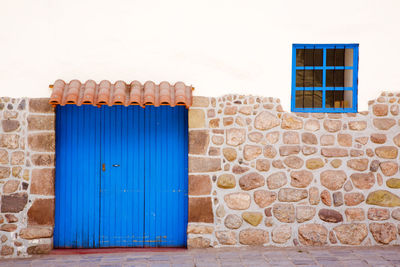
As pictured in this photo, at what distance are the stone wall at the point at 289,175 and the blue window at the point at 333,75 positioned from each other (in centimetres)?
29

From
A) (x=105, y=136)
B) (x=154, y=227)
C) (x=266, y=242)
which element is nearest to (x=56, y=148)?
(x=105, y=136)

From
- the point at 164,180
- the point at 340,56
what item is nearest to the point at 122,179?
the point at 164,180

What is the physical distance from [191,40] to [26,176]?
2.97 metres

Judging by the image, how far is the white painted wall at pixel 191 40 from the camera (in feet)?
14.7

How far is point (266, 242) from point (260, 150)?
132cm

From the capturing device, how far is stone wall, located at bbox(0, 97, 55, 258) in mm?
4352

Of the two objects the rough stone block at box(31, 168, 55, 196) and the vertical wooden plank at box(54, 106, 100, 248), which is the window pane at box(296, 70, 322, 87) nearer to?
the vertical wooden plank at box(54, 106, 100, 248)

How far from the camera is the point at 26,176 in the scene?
14.4ft

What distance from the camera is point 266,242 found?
15.1 ft

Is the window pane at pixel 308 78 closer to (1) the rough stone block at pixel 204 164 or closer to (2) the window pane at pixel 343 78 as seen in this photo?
(2) the window pane at pixel 343 78

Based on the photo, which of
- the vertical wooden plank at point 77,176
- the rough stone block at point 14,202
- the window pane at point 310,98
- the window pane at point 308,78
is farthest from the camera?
the window pane at point 310,98

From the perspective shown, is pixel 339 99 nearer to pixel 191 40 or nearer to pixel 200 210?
pixel 191 40

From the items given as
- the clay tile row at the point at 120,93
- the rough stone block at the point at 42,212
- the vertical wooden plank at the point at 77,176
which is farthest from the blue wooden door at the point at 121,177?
the clay tile row at the point at 120,93

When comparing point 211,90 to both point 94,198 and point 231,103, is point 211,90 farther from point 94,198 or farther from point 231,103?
point 94,198
